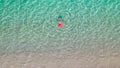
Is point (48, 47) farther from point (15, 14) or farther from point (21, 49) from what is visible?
point (15, 14)

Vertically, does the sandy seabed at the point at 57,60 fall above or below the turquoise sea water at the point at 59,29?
below

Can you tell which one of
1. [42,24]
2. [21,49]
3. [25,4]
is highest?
[25,4]

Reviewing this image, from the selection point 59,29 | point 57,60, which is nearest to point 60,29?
point 59,29

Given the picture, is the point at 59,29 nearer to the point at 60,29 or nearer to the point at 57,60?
the point at 60,29

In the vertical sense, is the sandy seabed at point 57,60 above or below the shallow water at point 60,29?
below

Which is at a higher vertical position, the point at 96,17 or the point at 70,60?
Result: the point at 96,17

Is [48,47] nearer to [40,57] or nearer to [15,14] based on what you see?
[40,57]

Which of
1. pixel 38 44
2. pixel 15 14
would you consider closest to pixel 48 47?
pixel 38 44
